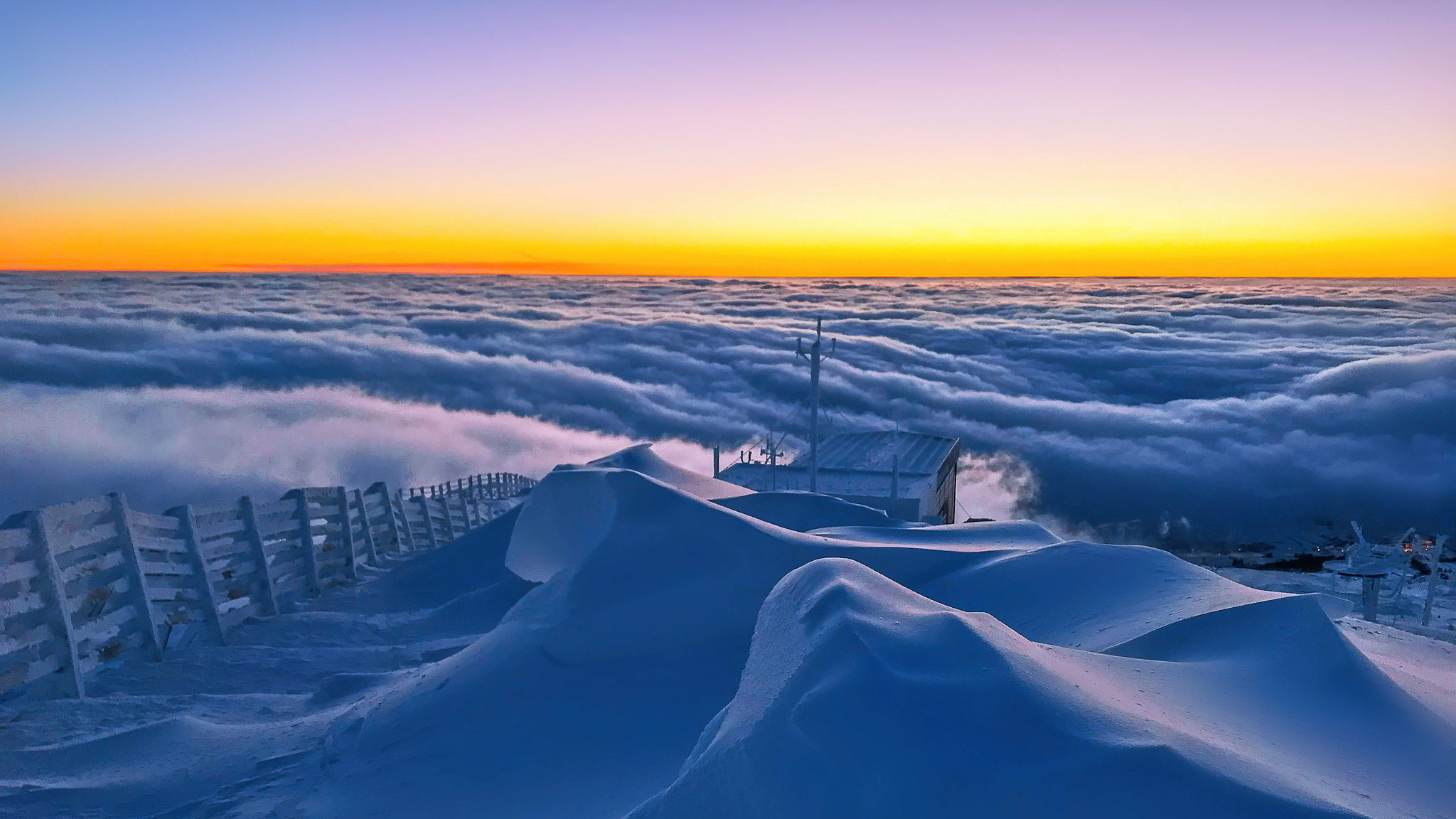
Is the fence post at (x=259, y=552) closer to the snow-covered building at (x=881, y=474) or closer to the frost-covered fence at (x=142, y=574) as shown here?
the frost-covered fence at (x=142, y=574)

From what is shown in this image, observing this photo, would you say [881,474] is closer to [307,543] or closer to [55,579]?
[307,543]

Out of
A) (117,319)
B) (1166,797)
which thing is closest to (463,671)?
(1166,797)

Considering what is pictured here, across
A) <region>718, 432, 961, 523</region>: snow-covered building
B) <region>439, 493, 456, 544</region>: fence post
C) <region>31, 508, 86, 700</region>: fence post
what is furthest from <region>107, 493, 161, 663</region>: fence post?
<region>718, 432, 961, 523</region>: snow-covered building

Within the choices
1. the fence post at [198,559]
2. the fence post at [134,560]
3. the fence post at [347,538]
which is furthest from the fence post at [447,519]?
the fence post at [134,560]

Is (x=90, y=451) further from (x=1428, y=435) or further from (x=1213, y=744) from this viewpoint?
(x=1428, y=435)

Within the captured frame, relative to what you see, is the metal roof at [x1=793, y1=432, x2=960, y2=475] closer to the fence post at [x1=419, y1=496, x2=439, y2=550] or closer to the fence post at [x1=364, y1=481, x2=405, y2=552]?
the fence post at [x1=419, y1=496, x2=439, y2=550]

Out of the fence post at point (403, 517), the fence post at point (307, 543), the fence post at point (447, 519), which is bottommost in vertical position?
Result: the fence post at point (447, 519)
